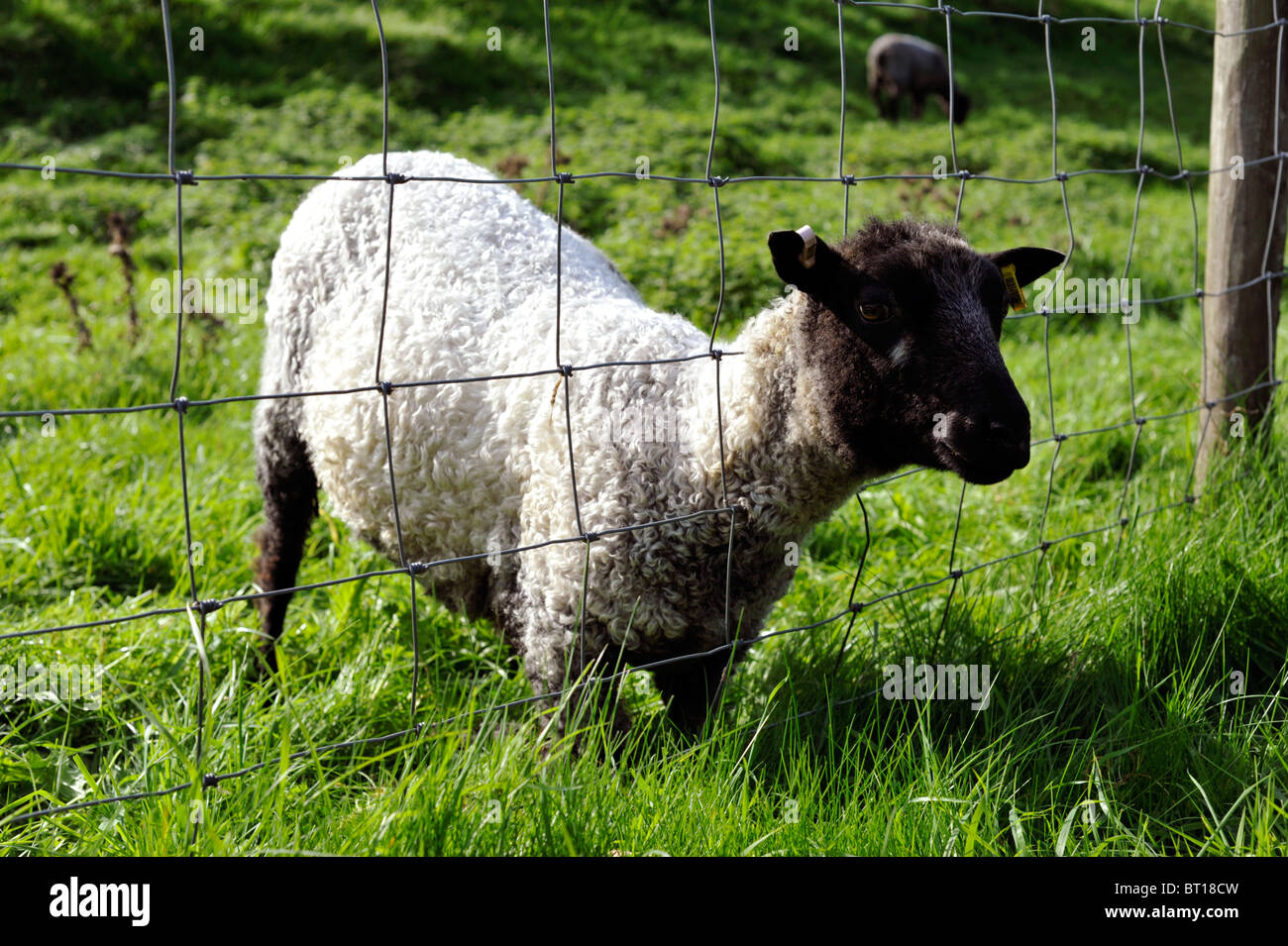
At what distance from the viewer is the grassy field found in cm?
194

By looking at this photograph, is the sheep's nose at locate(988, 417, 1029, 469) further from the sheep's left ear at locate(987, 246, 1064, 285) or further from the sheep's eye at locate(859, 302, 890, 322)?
the sheep's left ear at locate(987, 246, 1064, 285)

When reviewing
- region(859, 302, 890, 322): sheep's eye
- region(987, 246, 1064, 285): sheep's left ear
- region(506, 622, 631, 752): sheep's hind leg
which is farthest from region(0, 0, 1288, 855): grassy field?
region(859, 302, 890, 322): sheep's eye

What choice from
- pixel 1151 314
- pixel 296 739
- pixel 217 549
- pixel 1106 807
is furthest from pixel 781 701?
pixel 1151 314

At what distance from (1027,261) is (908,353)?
24.3 inches

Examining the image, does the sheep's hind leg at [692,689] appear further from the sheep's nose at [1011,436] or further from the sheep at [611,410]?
the sheep's nose at [1011,436]

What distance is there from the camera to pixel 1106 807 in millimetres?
2000

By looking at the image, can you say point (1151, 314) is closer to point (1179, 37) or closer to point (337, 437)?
point (337, 437)

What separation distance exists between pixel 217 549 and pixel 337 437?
0.95 metres

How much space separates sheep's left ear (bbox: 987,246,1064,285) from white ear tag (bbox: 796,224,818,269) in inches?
19.4

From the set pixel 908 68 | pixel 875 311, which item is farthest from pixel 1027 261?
pixel 908 68

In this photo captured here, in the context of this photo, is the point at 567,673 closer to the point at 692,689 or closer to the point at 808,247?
the point at 692,689

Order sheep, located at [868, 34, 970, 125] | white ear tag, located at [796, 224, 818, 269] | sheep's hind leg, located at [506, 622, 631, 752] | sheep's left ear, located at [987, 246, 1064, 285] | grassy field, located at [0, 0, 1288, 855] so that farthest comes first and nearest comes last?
1. sheep, located at [868, 34, 970, 125]
2. sheep's left ear, located at [987, 246, 1064, 285]
3. sheep's hind leg, located at [506, 622, 631, 752]
4. white ear tag, located at [796, 224, 818, 269]
5. grassy field, located at [0, 0, 1288, 855]

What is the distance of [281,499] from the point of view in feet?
10.7

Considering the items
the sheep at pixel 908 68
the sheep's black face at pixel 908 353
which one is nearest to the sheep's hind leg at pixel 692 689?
the sheep's black face at pixel 908 353
